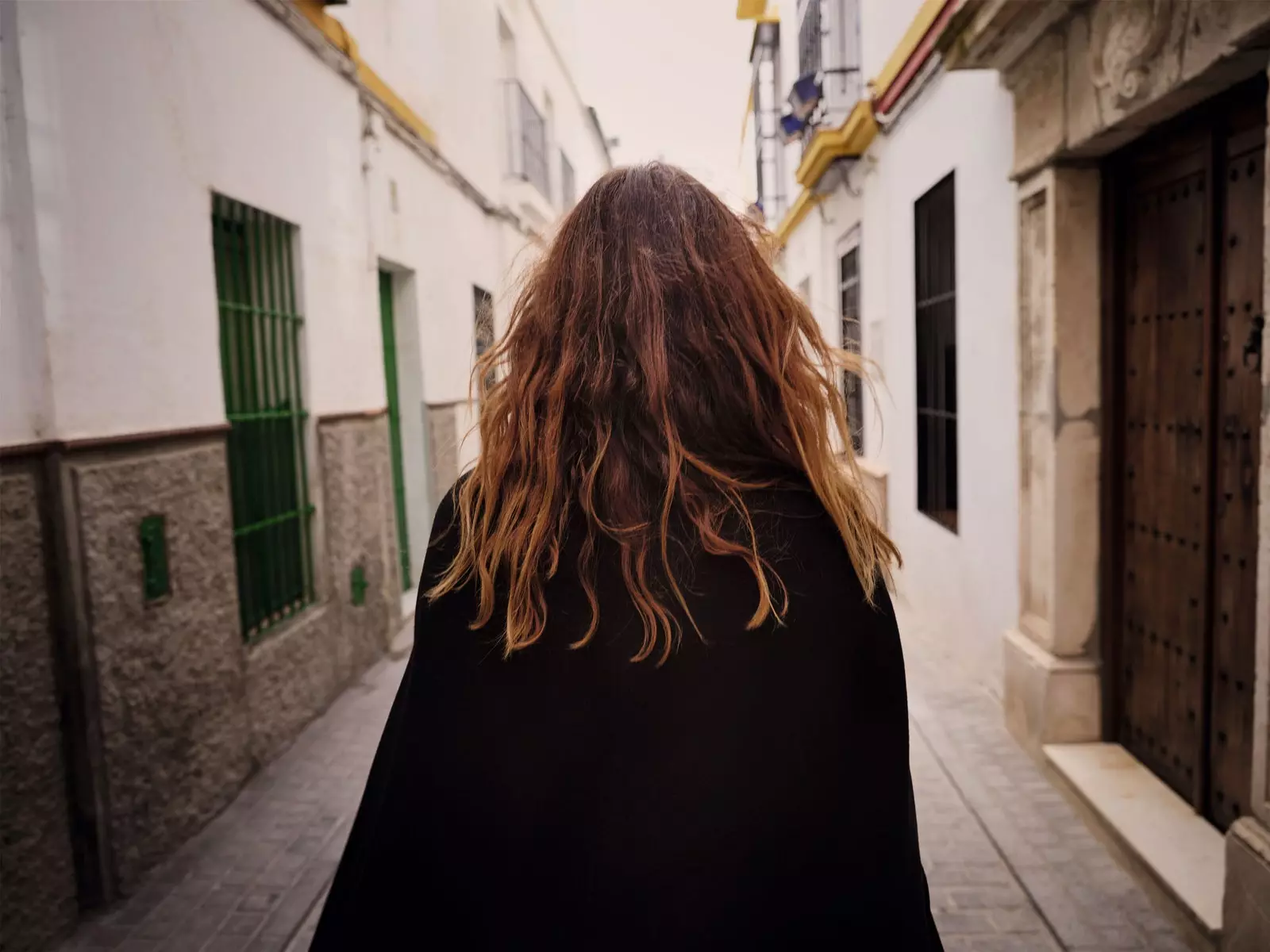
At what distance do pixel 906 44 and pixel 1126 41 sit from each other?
134 inches

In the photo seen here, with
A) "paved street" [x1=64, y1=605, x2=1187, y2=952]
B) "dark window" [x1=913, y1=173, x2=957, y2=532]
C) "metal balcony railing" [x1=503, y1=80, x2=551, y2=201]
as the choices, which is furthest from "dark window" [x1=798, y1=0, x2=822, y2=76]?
"paved street" [x1=64, y1=605, x2=1187, y2=952]

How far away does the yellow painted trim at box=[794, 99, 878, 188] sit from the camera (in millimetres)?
7773

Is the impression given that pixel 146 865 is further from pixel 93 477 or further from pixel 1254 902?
pixel 1254 902

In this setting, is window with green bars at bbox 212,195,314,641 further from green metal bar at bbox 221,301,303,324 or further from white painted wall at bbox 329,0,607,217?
white painted wall at bbox 329,0,607,217

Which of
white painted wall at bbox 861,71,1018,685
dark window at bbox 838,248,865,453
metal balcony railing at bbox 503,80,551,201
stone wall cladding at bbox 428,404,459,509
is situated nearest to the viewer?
white painted wall at bbox 861,71,1018,685

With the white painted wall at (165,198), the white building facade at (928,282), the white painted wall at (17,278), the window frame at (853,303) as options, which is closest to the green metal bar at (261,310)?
the white painted wall at (165,198)

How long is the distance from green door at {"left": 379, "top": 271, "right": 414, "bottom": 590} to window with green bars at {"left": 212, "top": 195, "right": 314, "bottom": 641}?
2.45m

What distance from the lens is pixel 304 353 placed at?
5523mm

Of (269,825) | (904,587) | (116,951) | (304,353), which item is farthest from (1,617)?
(904,587)

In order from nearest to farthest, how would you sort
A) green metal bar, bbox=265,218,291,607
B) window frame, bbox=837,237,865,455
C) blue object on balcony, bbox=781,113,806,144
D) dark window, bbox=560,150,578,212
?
green metal bar, bbox=265,218,291,607, window frame, bbox=837,237,865,455, blue object on balcony, bbox=781,113,806,144, dark window, bbox=560,150,578,212

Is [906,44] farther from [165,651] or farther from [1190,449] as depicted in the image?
[165,651]

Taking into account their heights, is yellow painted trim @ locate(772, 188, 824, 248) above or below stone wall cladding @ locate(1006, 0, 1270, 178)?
above

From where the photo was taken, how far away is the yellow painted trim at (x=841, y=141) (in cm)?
777

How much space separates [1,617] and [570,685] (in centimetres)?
245
